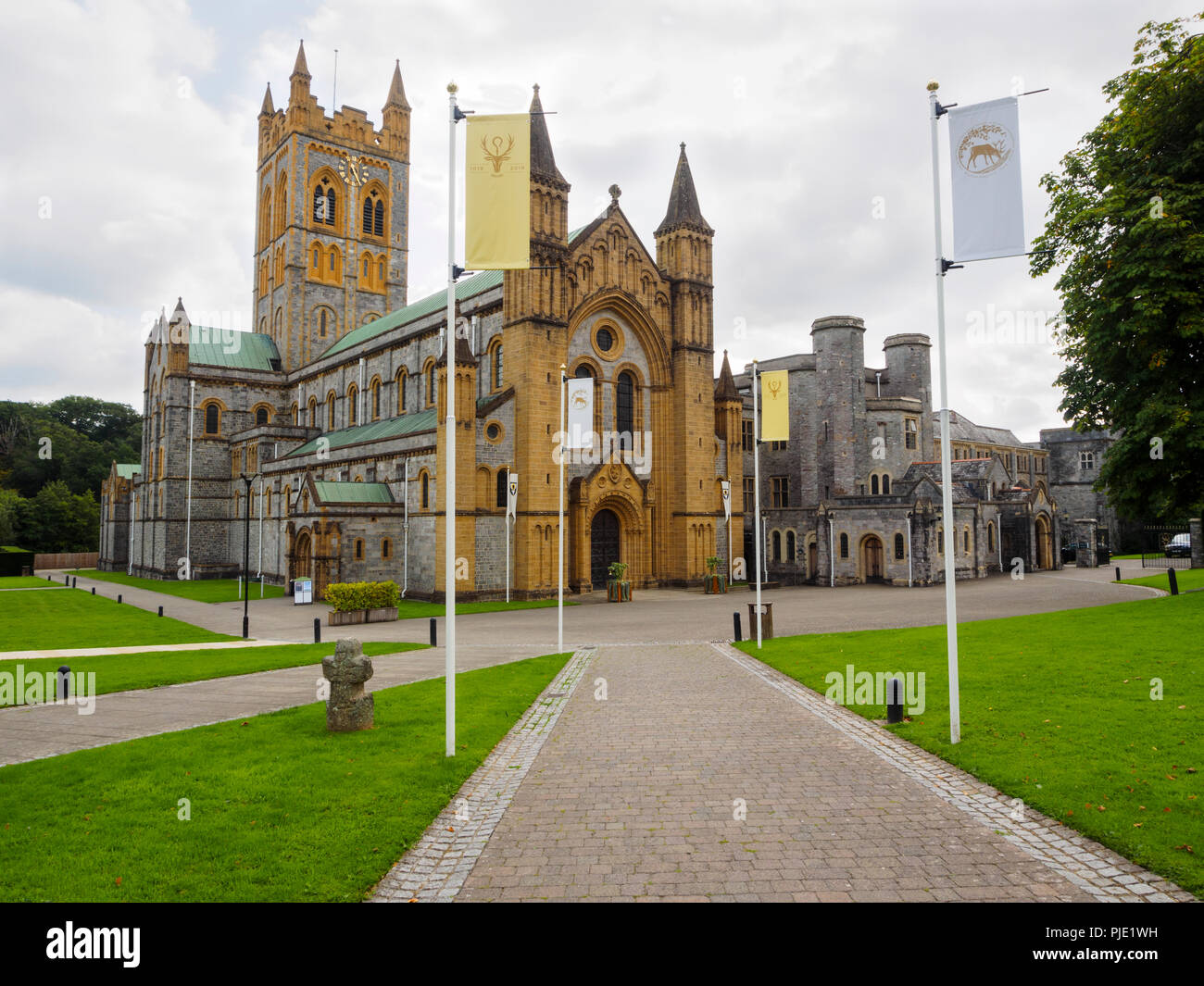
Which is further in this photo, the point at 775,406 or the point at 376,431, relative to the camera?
the point at 376,431

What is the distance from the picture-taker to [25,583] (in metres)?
54.5

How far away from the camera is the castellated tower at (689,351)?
42875 millimetres

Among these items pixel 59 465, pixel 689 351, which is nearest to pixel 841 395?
pixel 689 351

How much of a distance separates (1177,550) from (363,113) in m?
76.8

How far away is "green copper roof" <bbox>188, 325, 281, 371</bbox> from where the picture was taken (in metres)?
61.9

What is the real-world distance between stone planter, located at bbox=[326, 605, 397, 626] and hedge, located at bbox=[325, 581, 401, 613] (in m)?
0.11

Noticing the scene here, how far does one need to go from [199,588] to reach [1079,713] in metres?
50.2

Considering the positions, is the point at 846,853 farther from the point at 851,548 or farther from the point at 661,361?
the point at 851,548

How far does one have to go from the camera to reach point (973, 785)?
875cm

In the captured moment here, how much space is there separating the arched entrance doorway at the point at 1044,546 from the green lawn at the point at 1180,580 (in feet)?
40.8

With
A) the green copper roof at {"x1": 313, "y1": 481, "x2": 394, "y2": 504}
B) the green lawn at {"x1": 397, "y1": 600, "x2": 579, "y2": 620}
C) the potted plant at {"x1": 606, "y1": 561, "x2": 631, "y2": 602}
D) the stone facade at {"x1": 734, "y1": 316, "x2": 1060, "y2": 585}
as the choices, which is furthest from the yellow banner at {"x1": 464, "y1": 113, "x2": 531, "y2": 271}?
the stone facade at {"x1": 734, "y1": 316, "x2": 1060, "y2": 585}

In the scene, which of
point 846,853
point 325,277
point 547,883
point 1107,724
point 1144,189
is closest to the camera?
point 547,883

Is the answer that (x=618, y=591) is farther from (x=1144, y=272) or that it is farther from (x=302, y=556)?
(x=1144, y=272)

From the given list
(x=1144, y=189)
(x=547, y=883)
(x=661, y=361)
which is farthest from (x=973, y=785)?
(x=661, y=361)
